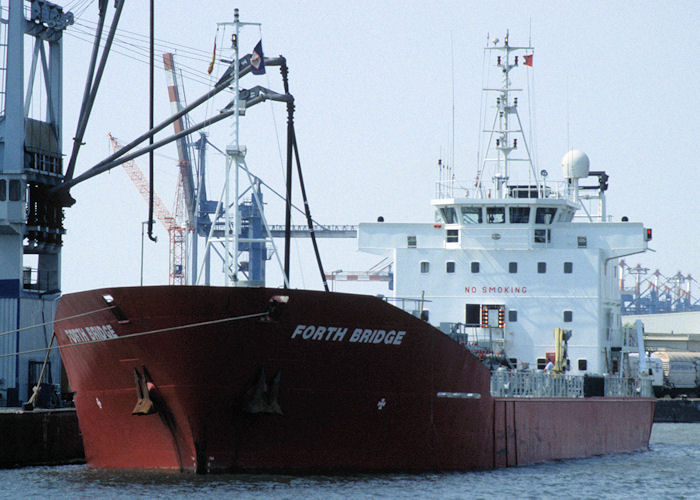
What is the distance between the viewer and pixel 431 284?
109 feet

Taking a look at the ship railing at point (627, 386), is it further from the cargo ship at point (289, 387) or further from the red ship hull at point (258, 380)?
the red ship hull at point (258, 380)

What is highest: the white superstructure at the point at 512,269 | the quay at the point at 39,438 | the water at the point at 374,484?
the white superstructure at the point at 512,269

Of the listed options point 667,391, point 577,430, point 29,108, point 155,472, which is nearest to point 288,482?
point 155,472

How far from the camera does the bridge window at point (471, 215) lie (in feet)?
111

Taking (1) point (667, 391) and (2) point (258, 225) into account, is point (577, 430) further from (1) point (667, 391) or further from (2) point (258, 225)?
(2) point (258, 225)

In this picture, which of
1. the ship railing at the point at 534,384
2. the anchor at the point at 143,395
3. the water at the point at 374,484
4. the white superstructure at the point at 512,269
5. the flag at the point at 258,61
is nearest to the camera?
the water at the point at 374,484

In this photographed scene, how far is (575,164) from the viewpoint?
40438 mm

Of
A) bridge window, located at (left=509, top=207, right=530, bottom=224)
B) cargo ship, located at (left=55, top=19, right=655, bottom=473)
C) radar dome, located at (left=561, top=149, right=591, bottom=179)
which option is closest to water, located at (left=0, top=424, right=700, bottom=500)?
cargo ship, located at (left=55, top=19, right=655, bottom=473)

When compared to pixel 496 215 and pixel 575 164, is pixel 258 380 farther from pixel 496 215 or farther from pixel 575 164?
pixel 575 164

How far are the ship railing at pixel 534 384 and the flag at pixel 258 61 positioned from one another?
358 inches

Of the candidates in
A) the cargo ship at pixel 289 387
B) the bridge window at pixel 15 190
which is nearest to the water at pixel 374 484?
the cargo ship at pixel 289 387

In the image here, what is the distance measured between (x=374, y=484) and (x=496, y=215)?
1371cm

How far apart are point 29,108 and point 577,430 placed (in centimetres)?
1881

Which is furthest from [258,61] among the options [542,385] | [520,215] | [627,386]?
[627,386]
